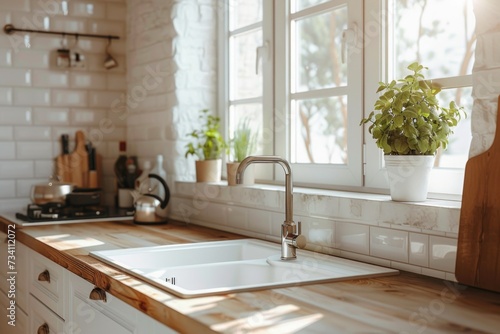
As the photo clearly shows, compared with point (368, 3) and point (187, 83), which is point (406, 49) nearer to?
point (368, 3)

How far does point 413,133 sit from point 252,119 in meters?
1.38

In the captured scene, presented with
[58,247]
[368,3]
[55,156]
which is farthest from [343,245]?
[55,156]

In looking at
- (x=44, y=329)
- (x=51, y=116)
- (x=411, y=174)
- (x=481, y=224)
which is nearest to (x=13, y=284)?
(x=44, y=329)

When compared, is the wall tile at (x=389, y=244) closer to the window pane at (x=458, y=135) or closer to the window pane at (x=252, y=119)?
the window pane at (x=458, y=135)

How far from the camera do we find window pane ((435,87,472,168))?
2.09 m

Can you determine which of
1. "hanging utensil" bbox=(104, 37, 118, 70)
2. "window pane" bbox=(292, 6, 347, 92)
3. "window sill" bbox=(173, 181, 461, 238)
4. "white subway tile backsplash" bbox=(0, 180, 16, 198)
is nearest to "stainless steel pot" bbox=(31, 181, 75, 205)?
"white subway tile backsplash" bbox=(0, 180, 16, 198)

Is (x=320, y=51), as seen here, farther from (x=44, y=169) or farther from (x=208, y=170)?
(x=44, y=169)

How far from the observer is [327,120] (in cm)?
273

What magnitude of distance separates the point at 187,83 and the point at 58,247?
49.8 inches

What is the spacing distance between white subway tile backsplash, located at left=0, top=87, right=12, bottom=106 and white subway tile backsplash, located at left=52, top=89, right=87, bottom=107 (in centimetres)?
24

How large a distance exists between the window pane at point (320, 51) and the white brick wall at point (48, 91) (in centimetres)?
143

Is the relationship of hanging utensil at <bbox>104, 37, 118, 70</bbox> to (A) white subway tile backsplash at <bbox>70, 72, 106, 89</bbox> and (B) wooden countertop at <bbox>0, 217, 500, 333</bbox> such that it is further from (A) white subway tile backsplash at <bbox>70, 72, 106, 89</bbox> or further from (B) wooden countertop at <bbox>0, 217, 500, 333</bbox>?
(B) wooden countertop at <bbox>0, 217, 500, 333</bbox>

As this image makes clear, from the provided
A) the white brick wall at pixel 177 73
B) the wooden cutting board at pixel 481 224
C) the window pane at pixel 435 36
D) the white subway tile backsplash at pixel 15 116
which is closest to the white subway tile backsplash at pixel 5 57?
the white subway tile backsplash at pixel 15 116

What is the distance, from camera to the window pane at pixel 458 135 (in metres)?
2.09
